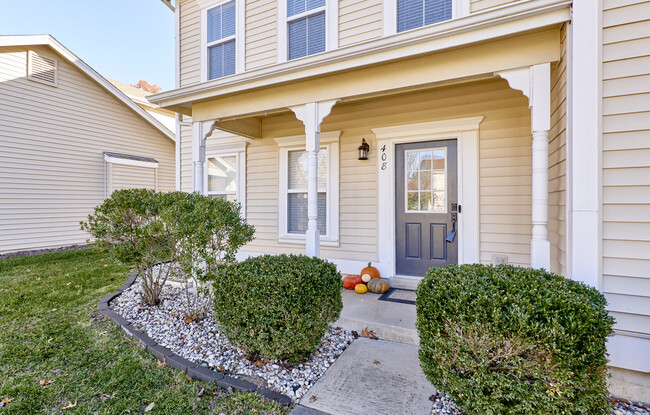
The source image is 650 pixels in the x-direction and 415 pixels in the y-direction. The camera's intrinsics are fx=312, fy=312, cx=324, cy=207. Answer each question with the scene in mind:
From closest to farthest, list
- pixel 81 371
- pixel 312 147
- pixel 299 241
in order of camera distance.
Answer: pixel 81 371
pixel 312 147
pixel 299 241

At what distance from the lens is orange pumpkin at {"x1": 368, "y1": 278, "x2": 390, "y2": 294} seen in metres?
4.08

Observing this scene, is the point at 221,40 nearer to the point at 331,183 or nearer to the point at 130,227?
the point at 331,183

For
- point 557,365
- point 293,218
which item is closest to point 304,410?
point 557,365

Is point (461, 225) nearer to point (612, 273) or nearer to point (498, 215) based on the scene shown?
point (498, 215)

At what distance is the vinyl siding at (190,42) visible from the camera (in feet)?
19.1

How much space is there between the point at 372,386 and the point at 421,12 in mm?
4341

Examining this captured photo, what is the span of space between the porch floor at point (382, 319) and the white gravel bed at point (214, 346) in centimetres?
14

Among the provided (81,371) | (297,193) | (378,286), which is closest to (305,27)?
(297,193)

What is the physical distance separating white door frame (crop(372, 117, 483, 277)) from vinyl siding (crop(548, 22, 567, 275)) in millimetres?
854

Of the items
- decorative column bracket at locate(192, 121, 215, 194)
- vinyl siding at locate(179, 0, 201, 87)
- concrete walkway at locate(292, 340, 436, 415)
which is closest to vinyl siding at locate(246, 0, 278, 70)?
vinyl siding at locate(179, 0, 201, 87)

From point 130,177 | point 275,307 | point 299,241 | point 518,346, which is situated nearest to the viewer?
point 518,346

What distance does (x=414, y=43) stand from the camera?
3.01m

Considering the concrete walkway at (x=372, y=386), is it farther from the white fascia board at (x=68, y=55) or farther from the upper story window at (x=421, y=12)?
the white fascia board at (x=68, y=55)

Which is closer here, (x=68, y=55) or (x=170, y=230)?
(x=170, y=230)
